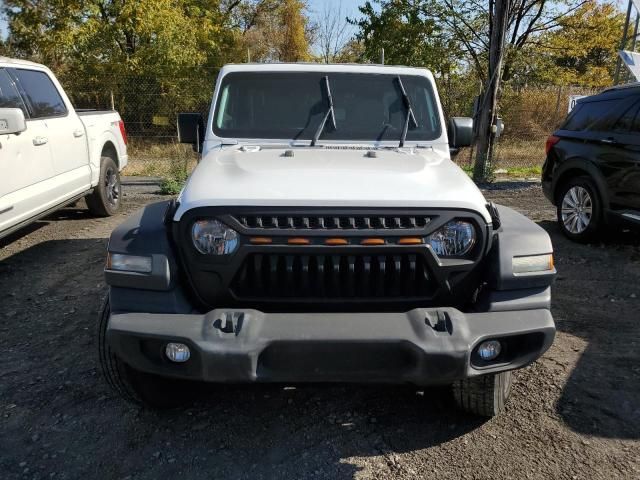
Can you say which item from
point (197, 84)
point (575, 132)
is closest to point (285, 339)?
point (575, 132)

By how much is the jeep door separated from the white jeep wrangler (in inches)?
113

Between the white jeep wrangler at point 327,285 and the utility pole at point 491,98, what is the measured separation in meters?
7.46

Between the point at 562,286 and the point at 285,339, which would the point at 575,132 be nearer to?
the point at 562,286

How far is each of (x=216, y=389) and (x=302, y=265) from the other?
1.24m

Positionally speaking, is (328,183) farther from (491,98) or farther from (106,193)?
(491,98)

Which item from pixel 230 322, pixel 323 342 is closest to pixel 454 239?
pixel 323 342

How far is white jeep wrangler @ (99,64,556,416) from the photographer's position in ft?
7.19

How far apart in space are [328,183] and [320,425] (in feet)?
4.24

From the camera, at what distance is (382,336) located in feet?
7.12

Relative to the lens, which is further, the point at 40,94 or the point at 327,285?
the point at 40,94

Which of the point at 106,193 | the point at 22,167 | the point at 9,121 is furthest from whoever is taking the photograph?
the point at 106,193

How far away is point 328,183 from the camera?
2557 millimetres

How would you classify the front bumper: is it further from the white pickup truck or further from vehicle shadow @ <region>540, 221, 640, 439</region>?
the white pickup truck

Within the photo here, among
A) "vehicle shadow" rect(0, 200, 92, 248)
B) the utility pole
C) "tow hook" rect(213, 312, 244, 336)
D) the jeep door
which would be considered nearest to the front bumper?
"tow hook" rect(213, 312, 244, 336)
